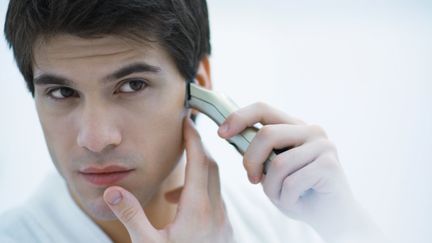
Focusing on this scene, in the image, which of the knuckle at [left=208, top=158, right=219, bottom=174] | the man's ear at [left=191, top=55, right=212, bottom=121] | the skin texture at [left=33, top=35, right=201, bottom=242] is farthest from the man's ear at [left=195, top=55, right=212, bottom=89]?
the knuckle at [left=208, top=158, right=219, bottom=174]

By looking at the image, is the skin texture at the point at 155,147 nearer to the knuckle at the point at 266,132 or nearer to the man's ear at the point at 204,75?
the knuckle at the point at 266,132

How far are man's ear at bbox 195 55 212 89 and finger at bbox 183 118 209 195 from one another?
0.56 ft

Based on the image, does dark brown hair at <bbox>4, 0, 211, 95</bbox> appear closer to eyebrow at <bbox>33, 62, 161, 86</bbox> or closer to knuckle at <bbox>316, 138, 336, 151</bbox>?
eyebrow at <bbox>33, 62, 161, 86</bbox>

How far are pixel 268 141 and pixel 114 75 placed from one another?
1.12 feet

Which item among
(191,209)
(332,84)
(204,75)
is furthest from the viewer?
(332,84)

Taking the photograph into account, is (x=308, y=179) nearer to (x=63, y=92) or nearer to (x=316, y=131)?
(x=316, y=131)

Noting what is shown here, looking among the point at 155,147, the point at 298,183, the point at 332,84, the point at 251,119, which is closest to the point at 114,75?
the point at 155,147

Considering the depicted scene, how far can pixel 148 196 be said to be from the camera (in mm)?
1298

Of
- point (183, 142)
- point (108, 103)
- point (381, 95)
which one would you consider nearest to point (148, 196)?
point (183, 142)

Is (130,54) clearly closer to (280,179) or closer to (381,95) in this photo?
(280,179)

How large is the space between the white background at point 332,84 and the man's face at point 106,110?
540 mm

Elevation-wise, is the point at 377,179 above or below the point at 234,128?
below

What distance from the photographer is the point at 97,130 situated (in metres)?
1.11

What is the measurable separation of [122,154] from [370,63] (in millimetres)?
1013
